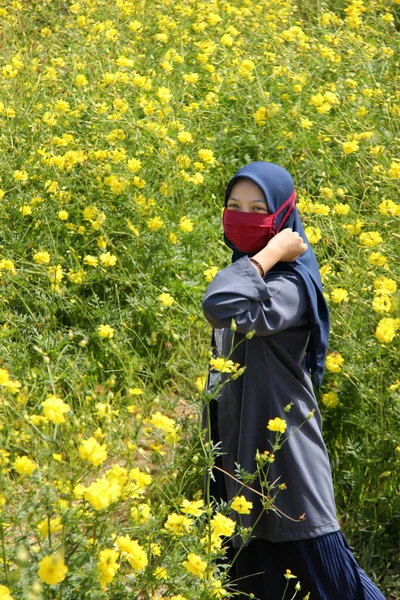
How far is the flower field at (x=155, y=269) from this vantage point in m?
2.01

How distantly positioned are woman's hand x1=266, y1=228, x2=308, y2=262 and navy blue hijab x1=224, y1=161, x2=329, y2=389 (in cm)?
5

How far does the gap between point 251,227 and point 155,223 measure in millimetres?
1388

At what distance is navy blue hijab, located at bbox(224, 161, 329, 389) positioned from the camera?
2.42 metres

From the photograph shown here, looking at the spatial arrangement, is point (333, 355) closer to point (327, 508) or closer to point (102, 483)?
point (327, 508)

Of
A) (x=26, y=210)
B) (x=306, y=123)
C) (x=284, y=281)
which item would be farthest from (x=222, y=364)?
(x=306, y=123)

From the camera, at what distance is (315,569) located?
2477mm

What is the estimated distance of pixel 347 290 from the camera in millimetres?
3350

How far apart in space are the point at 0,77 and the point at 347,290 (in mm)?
2254

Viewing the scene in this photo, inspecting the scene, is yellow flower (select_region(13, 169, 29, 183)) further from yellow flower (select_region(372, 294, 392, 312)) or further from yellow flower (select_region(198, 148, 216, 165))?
yellow flower (select_region(372, 294, 392, 312))

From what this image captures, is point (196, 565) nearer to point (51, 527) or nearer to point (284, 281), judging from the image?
point (51, 527)

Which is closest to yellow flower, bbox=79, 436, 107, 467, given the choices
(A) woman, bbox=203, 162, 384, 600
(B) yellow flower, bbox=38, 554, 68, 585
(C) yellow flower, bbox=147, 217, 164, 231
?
(B) yellow flower, bbox=38, 554, 68, 585

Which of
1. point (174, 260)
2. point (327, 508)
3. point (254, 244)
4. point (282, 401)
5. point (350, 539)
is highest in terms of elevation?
point (254, 244)

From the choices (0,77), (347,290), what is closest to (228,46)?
(0,77)

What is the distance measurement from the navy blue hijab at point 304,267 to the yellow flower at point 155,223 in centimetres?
126
